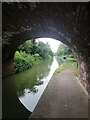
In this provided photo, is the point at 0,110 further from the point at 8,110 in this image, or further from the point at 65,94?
the point at 65,94

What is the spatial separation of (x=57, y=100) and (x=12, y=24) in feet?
10.6

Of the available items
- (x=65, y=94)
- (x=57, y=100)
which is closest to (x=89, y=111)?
(x=57, y=100)

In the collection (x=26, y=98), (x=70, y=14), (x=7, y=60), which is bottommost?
(x=26, y=98)

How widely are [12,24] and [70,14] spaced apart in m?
3.04

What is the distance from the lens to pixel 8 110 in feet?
23.0

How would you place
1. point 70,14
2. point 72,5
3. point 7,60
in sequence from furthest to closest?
point 7,60 → point 70,14 → point 72,5

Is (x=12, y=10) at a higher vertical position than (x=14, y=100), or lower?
higher

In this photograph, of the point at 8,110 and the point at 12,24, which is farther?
the point at 12,24

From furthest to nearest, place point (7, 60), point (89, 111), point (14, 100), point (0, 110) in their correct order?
point (7, 60) → point (14, 100) → point (0, 110) → point (89, 111)

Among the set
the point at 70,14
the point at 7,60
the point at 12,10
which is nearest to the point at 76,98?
the point at 70,14

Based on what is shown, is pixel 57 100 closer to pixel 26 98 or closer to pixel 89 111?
pixel 89 111

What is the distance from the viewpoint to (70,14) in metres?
5.24

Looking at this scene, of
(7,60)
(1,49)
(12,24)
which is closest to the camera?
(12,24)

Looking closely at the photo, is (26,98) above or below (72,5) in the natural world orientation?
below
